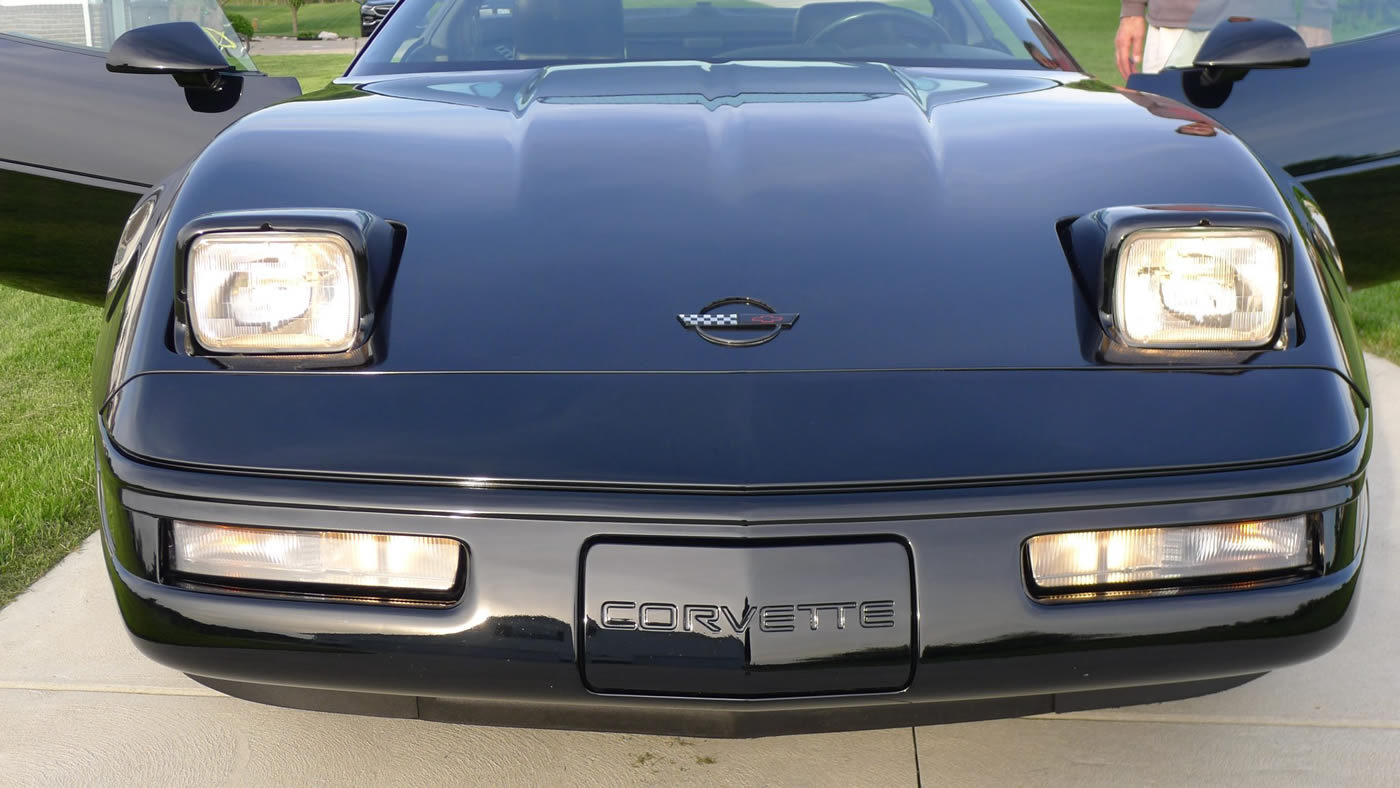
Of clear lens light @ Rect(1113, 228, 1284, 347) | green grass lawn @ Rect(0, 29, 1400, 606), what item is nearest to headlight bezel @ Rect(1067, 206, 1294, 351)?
clear lens light @ Rect(1113, 228, 1284, 347)

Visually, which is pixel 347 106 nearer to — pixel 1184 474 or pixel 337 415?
pixel 337 415

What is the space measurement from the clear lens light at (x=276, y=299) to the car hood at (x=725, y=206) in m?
0.07

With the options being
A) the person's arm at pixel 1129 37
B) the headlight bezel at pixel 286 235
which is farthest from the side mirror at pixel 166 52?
the person's arm at pixel 1129 37

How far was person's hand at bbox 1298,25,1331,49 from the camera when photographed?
293 cm

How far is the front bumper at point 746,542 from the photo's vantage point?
1.40 meters

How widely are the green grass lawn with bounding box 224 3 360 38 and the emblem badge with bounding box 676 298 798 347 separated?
27.9m

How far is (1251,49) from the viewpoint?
2361 millimetres

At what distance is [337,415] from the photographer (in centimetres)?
147

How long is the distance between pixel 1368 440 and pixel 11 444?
332 centimetres

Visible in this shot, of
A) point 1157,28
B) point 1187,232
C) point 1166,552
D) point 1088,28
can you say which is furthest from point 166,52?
point 1088,28

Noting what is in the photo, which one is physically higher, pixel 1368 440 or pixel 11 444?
pixel 1368 440

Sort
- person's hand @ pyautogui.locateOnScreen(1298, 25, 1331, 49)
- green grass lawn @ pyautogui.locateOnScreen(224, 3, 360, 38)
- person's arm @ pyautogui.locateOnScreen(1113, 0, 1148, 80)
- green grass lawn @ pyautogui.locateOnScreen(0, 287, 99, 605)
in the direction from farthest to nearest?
green grass lawn @ pyautogui.locateOnScreen(224, 3, 360, 38) → person's arm @ pyautogui.locateOnScreen(1113, 0, 1148, 80) → person's hand @ pyautogui.locateOnScreen(1298, 25, 1331, 49) → green grass lawn @ pyautogui.locateOnScreen(0, 287, 99, 605)

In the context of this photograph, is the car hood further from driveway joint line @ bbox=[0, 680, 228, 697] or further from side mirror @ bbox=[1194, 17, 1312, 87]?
driveway joint line @ bbox=[0, 680, 228, 697]

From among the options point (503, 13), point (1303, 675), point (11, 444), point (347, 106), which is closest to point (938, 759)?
point (1303, 675)
